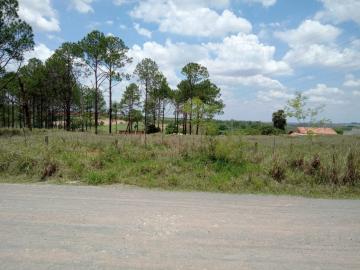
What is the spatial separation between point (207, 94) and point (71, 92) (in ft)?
75.8

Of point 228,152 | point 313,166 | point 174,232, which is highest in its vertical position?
point 228,152

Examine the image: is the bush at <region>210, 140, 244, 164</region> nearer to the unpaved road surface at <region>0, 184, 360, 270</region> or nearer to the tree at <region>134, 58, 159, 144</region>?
the unpaved road surface at <region>0, 184, 360, 270</region>

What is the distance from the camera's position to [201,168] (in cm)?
1266

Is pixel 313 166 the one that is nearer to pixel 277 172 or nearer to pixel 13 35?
pixel 277 172

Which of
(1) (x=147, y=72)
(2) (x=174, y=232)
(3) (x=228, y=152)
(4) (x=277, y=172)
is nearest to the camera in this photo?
(2) (x=174, y=232)

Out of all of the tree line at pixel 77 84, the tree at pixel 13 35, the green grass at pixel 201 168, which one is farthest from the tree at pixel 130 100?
the green grass at pixel 201 168

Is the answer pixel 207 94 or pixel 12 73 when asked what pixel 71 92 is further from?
pixel 207 94

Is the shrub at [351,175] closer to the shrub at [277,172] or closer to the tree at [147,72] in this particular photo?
the shrub at [277,172]

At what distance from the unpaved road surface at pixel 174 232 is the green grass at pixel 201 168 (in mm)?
1677

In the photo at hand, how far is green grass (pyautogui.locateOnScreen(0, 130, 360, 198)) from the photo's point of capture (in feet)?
35.5

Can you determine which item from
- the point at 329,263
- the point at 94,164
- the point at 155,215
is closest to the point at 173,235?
the point at 155,215

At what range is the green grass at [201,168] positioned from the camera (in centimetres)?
1083

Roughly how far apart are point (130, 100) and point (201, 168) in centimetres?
6150

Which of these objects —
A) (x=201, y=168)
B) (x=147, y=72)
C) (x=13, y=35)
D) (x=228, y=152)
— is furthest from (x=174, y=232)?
(x=147, y=72)
